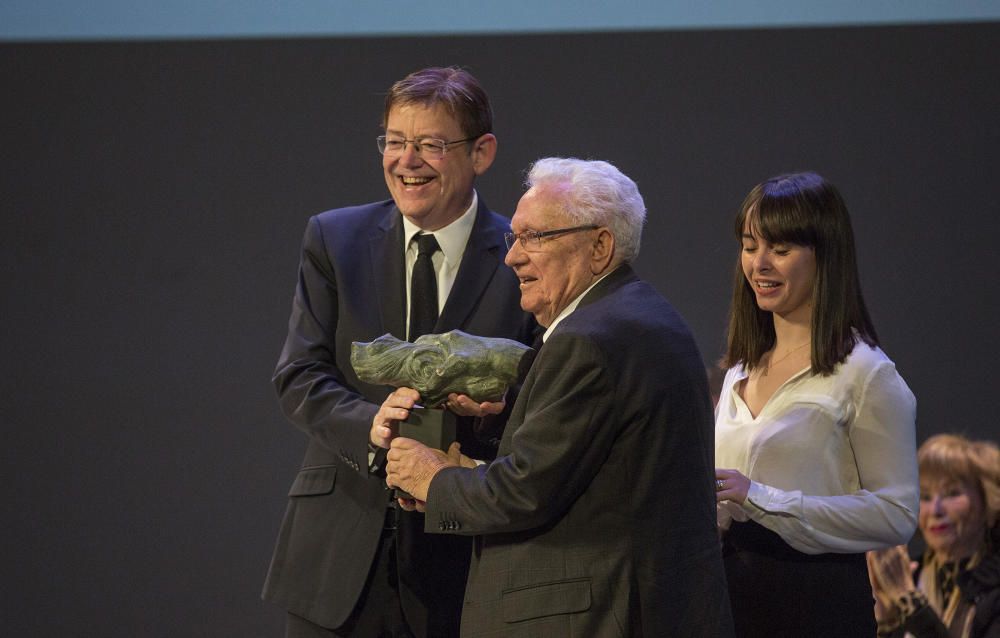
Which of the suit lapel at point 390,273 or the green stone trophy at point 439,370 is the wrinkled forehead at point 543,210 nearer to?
the green stone trophy at point 439,370

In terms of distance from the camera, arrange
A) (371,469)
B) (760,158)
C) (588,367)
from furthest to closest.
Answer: (760,158) < (371,469) < (588,367)

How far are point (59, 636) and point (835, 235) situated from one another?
341 centimetres

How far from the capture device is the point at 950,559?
385 cm

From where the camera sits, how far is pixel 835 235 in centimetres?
253

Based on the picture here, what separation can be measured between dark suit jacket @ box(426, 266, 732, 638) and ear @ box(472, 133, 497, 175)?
698mm

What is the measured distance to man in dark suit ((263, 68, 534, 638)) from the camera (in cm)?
249

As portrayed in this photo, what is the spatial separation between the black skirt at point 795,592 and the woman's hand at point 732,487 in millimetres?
175

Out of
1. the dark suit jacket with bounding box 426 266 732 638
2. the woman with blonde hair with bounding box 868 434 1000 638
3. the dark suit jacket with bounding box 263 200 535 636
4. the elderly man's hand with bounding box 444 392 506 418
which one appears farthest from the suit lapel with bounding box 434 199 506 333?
the woman with blonde hair with bounding box 868 434 1000 638

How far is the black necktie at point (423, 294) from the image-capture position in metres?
2.59

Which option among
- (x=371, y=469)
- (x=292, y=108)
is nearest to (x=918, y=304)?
(x=292, y=108)

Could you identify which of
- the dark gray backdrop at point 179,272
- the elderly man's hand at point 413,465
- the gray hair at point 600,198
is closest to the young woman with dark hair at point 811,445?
the gray hair at point 600,198

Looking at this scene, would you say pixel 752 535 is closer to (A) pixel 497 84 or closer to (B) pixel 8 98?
(A) pixel 497 84

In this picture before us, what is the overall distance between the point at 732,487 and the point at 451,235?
820 millimetres

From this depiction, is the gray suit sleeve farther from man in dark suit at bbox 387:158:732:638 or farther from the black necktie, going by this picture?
the black necktie
